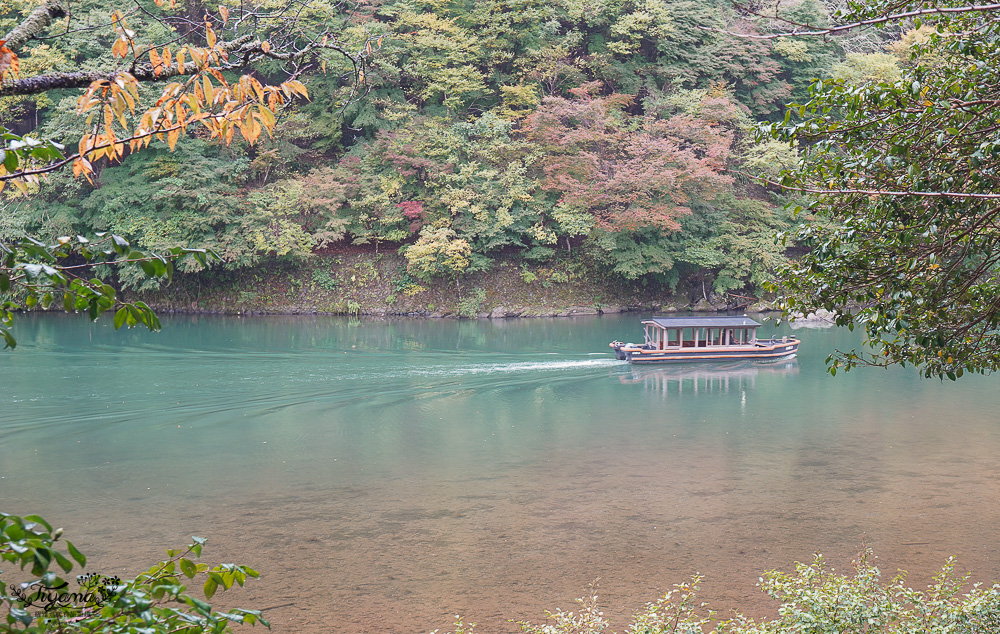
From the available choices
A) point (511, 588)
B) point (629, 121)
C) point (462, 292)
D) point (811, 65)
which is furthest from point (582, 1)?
point (511, 588)

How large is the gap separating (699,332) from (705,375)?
7.08 feet

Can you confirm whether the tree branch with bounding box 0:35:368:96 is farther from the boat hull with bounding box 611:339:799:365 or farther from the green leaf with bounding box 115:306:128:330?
the boat hull with bounding box 611:339:799:365

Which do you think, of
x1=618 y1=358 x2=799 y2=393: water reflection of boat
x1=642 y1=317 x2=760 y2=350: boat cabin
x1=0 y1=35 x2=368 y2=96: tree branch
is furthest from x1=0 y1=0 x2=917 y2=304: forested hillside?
x1=0 y1=35 x2=368 y2=96: tree branch

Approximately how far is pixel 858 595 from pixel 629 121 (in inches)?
837

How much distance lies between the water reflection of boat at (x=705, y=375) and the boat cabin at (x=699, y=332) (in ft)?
1.91

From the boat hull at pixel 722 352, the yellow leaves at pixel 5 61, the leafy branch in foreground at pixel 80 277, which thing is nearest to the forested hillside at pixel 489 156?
the boat hull at pixel 722 352

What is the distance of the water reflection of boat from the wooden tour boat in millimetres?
237

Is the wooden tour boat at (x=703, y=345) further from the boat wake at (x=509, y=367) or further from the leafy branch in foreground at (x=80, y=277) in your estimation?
the leafy branch in foreground at (x=80, y=277)

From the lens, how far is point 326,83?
2367 cm

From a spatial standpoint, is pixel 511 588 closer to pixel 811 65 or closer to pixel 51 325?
pixel 51 325

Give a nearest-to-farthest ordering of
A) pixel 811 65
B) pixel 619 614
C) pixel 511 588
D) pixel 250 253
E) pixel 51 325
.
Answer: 1. pixel 619 614
2. pixel 511 588
3. pixel 51 325
4. pixel 250 253
5. pixel 811 65

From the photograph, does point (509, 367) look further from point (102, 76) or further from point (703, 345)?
point (102, 76)

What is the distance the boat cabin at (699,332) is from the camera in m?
16.6

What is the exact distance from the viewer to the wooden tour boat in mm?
16312
